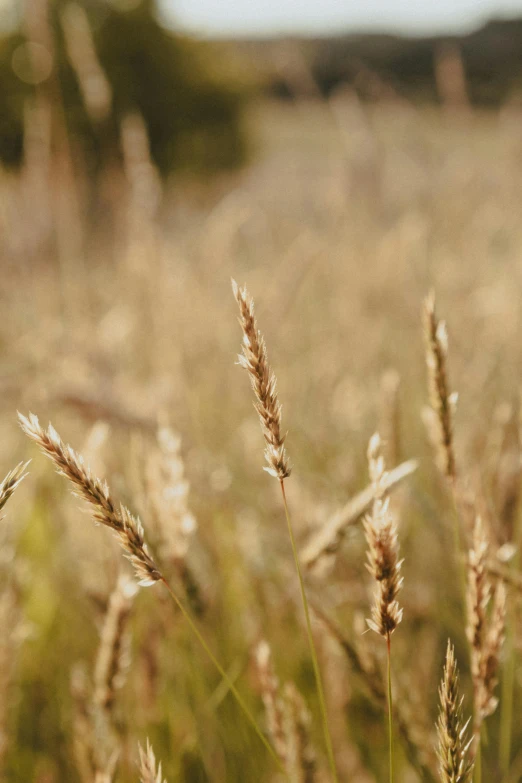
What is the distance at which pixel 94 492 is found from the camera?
494mm

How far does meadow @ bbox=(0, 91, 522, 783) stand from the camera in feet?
2.57

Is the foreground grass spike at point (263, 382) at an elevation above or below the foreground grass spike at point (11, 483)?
above

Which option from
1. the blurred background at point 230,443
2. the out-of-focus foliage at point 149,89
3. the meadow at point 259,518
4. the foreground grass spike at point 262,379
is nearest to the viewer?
the foreground grass spike at point 262,379

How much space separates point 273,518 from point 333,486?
210 mm

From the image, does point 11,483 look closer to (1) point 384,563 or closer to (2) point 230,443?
(1) point 384,563

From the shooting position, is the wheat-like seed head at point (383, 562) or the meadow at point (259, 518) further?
the meadow at point (259, 518)

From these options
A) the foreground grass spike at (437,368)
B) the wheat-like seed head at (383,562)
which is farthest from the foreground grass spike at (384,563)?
the foreground grass spike at (437,368)

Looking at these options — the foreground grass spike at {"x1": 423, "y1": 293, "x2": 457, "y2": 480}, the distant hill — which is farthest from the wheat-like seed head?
the distant hill

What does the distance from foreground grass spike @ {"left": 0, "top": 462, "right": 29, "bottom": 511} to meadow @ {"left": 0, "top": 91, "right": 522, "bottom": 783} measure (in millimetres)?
133

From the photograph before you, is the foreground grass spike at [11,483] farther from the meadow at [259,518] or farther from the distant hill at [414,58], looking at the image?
the distant hill at [414,58]

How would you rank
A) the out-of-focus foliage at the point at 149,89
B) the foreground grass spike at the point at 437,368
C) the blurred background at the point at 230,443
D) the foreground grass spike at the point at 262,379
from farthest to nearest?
the out-of-focus foliage at the point at 149,89, the blurred background at the point at 230,443, the foreground grass spike at the point at 437,368, the foreground grass spike at the point at 262,379

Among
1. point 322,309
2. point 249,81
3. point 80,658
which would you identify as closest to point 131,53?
point 249,81

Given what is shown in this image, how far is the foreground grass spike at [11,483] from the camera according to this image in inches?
18.8

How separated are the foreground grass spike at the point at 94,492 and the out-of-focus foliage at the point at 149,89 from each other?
975 centimetres
